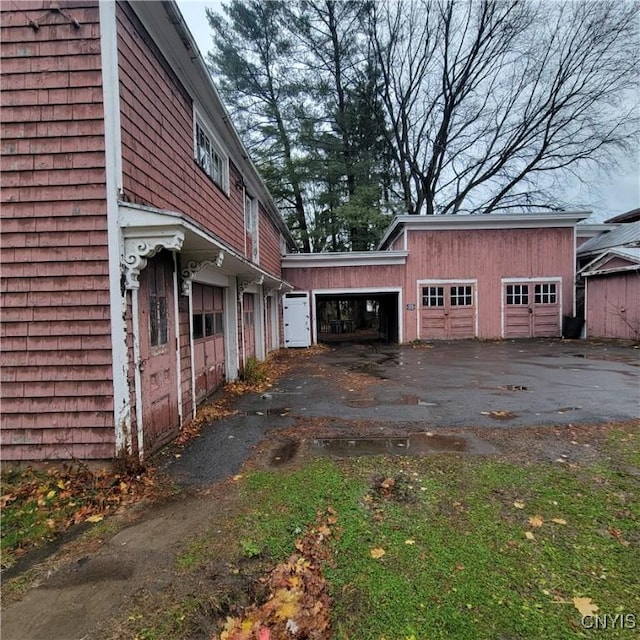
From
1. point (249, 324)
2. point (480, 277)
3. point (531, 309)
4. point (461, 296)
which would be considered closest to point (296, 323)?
point (249, 324)

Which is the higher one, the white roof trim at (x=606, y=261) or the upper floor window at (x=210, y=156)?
the upper floor window at (x=210, y=156)

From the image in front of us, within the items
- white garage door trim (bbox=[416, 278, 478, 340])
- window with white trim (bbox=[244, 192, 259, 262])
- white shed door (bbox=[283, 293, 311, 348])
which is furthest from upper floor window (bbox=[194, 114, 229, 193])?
white garage door trim (bbox=[416, 278, 478, 340])

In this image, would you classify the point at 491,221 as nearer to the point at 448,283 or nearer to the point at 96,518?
the point at 448,283

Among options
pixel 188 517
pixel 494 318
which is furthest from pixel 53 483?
pixel 494 318

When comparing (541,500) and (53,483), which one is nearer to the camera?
→ (541,500)

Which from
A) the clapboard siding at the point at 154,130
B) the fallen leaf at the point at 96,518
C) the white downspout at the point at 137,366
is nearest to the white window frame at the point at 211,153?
the clapboard siding at the point at 154,130

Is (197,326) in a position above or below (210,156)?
below

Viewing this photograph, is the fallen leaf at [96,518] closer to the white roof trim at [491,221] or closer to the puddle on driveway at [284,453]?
the puddle on driveway at [284,453]

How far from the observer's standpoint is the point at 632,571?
210cm

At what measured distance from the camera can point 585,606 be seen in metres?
1.85

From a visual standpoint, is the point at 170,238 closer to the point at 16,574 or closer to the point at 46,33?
the point at 46,33

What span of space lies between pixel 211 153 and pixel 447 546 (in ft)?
23.2

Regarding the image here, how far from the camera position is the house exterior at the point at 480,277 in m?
15.4

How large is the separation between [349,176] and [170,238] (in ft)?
76.4
